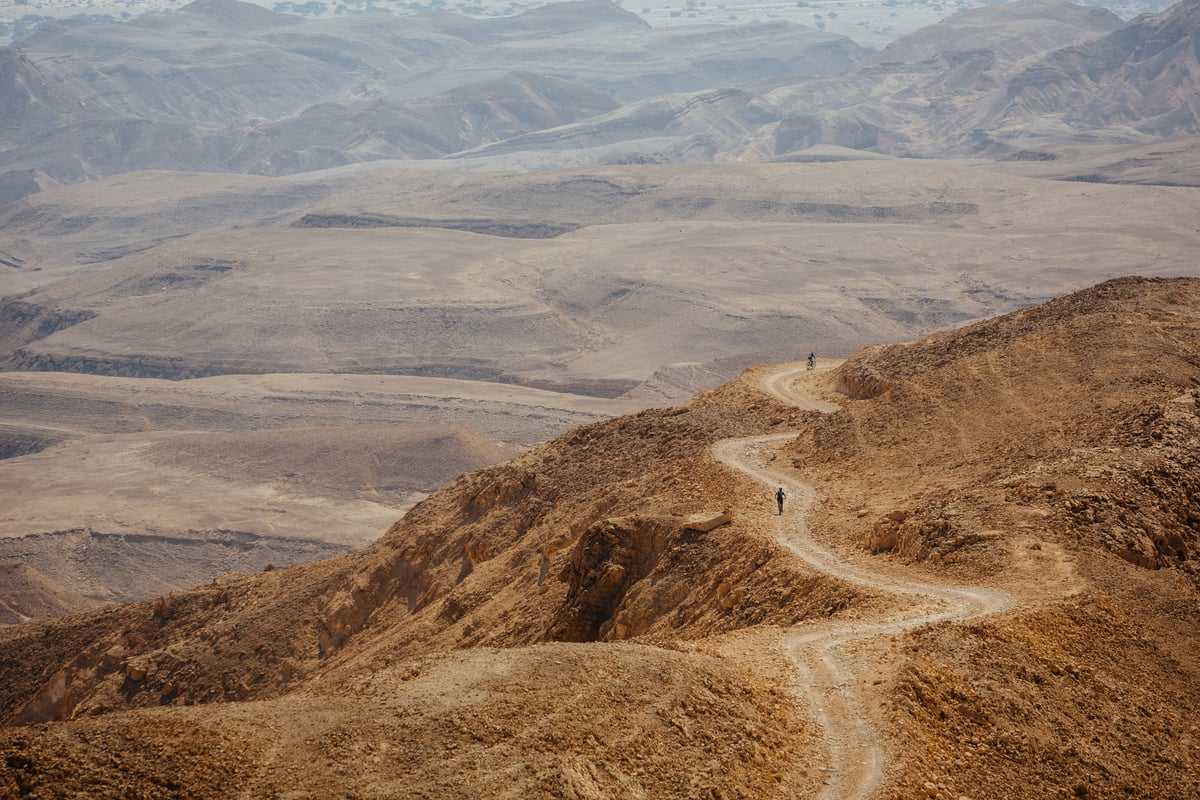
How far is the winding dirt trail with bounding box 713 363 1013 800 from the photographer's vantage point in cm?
1358

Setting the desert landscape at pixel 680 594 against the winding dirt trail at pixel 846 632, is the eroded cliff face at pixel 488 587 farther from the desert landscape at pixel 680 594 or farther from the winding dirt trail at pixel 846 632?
the winding dirt trail at pixel 846 632

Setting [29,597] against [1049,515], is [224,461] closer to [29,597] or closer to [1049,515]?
[29,597]

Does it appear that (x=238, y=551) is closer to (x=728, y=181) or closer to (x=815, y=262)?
(x=815, y=262)

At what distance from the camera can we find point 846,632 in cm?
1722

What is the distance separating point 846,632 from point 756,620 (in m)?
2.30

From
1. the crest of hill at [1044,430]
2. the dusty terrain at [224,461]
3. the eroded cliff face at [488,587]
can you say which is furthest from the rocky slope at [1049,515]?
the dusty terrain at [224,461]

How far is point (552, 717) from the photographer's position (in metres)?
13.6

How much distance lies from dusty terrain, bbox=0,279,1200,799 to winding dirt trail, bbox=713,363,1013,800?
0.05m

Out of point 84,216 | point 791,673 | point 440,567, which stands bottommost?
point 84,216

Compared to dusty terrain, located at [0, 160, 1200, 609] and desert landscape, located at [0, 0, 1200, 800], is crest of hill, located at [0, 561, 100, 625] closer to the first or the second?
desert landscape, located at [0, 0, 1200, 800]

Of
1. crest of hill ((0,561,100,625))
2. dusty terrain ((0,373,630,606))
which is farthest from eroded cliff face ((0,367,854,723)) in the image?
dusty terrain ((0,373,630,606))

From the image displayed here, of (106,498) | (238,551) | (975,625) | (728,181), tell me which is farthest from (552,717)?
(728,181)

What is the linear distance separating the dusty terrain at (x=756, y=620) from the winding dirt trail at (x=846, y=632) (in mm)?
54

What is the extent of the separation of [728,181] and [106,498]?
110 meters
